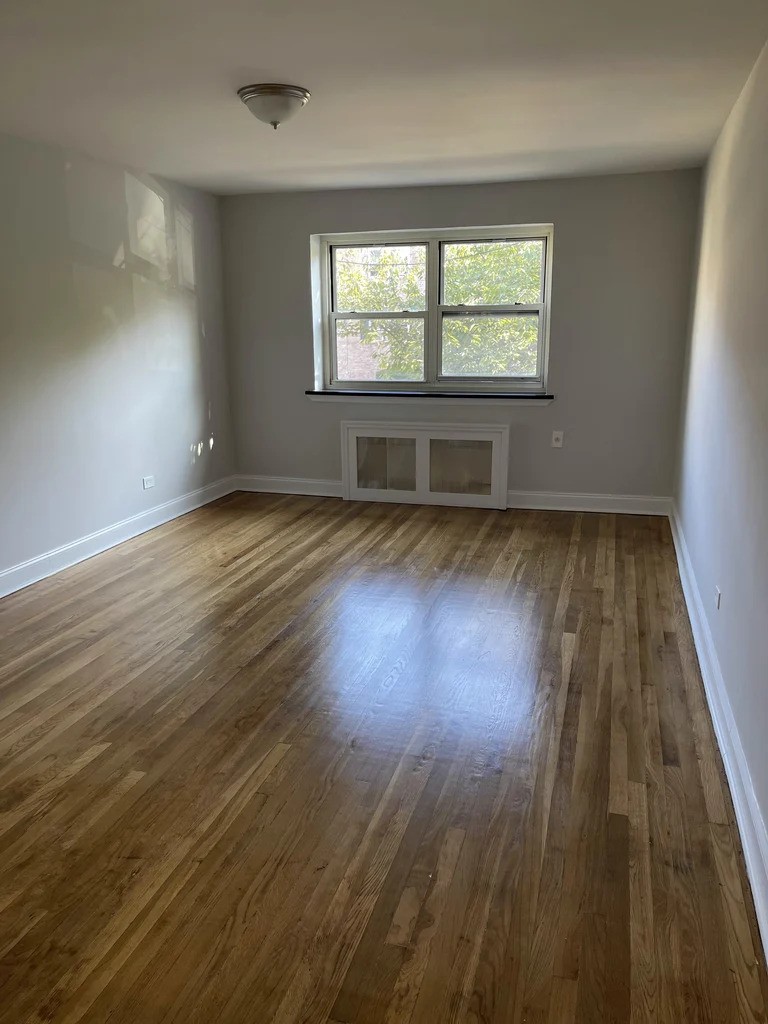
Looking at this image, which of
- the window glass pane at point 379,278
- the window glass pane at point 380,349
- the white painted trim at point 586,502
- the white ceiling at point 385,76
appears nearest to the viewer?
the white ceiling at point 385,76

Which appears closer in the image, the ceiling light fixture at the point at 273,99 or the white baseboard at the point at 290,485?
the ceiling light fixture at the point at 273,99

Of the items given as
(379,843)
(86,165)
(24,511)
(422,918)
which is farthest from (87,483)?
(422,918)

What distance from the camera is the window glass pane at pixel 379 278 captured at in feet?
18.4

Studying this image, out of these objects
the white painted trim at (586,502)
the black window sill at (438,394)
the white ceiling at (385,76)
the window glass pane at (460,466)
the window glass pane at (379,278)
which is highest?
the white ceiling at (385,76)

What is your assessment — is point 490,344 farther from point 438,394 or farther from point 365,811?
point 365,811

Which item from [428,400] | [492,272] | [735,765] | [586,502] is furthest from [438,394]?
[735,765]

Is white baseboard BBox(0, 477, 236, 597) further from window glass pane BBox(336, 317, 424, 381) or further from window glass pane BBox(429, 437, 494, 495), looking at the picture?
window glass pane BBox(429, 437, 494, 495)

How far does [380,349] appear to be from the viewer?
229 inches

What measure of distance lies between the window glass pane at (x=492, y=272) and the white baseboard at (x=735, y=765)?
105 inches

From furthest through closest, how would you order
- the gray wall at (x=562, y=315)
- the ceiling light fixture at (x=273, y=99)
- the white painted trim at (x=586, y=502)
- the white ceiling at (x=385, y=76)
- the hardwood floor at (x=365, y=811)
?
the white painted trim at (x=586, y=502)
the gray wall at (x=562, y=315)
the ceiling light fixture at (x=273, y=99)
the white ceiling at (x=385, y=76)
the hardwood floor at (x=365, y=811)

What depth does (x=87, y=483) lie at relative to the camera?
4473 mm

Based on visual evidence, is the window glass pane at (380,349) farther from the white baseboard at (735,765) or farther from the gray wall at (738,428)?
the white baseboard at (735,765)

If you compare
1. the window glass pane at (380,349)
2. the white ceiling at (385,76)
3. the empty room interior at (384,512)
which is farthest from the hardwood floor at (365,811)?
the window glass pane at (380,349)

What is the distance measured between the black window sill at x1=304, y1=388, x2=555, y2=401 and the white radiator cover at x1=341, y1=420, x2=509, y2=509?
8.2 inches
